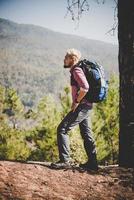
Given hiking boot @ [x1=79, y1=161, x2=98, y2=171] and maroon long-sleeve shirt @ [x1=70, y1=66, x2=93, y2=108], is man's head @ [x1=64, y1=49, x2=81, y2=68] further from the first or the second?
hiking boot @ [x1=79, y1=161, x2=98, y2=171]

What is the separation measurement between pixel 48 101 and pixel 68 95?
1.97 metres

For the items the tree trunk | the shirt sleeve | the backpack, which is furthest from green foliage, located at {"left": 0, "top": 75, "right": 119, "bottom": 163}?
the shirt sleeve

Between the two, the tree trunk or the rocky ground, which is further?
the tree trunk

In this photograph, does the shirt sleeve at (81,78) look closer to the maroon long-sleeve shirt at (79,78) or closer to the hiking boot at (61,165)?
the maroon long-sleeve shirt at (79,78)

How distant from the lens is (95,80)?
14.0 feet

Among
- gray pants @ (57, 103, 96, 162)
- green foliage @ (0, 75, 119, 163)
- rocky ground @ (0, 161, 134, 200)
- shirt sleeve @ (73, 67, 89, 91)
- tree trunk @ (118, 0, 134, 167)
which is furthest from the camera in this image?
green foliage @ (0, 75, 119, 163)

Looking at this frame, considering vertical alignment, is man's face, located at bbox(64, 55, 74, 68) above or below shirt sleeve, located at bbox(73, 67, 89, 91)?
above

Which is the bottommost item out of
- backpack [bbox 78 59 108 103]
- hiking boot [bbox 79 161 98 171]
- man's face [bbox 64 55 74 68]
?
hiking boot [bbox 79 161 98 171]

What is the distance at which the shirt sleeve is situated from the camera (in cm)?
417

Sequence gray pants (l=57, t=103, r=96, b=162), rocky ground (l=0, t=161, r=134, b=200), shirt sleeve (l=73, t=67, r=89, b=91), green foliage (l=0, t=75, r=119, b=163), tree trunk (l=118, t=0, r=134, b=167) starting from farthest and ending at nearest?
green foliage (l=0, t=75, r=119, b=163) < gray pants (l=57, t=103, r=96, b=162) < tree trunk (l=118, t=0, r=134, b=167) < shirt sleeve (l=73, t=67, r=89, b=91) < rocky ground (l=0, t=161, r=134, b=200)

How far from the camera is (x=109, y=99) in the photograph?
21219 mm

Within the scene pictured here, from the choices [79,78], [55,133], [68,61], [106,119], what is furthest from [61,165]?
[106,119]

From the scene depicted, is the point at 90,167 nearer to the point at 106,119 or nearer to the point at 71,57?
the point at 71,57

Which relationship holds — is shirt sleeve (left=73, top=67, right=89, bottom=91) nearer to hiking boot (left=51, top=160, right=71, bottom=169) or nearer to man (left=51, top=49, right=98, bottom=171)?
man (left=51, top=49, right=98, bottom=171)
